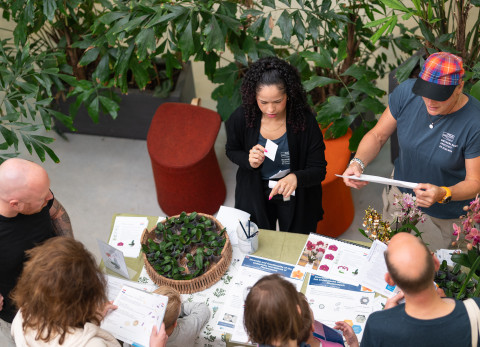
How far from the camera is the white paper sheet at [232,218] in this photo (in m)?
2.85

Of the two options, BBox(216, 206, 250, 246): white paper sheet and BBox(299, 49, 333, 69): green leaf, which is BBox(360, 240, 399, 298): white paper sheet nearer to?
BBox(216, 206, 250, 246): white paper sheet

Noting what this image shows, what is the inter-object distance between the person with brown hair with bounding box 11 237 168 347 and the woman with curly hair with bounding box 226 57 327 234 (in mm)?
1100

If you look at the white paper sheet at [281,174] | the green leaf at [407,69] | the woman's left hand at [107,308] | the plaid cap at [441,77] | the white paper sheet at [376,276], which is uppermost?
the plaid cap at [441,77]

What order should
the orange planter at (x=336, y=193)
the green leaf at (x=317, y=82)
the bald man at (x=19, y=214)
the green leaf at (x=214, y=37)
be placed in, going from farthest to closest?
1. the orange planter at (x=336, y=193)
2. the green leaf at (x=317, y=82)
3. the green leaf at (x=214, y=37)
4. the bald man at (x=19, y=214)

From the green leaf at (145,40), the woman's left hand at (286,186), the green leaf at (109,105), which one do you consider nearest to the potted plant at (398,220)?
the woman's left hand at (286,186)

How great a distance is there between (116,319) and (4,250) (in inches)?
26.5

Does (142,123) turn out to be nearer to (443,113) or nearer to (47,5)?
(47,5)

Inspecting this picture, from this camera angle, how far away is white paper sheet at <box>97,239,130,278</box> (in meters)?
2.59

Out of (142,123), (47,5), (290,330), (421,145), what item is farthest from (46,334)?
(142,123)

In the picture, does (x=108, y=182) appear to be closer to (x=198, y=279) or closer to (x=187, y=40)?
(x=187, y=40)

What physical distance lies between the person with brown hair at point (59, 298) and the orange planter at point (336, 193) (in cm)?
198

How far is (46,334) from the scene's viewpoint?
6.30ft

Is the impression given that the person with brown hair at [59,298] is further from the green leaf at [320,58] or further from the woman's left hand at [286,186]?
the green leaf at [320,58]

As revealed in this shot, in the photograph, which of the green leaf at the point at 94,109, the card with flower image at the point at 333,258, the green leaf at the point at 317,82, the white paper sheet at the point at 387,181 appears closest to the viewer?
the white paper sheet at the point at 387,181
